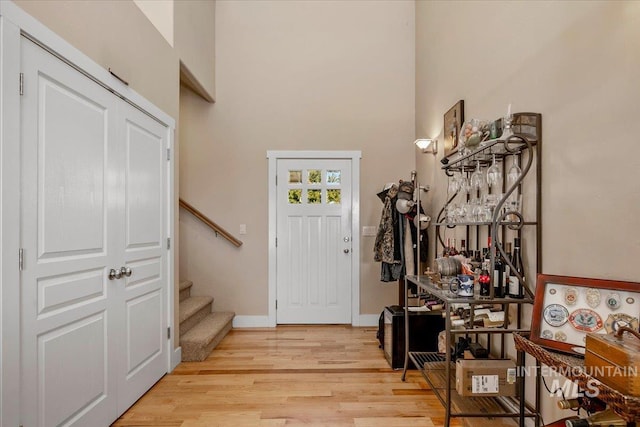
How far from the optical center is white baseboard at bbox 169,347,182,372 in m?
2.97

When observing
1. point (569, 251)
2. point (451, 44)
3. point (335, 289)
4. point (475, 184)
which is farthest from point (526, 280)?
point (335, 289)

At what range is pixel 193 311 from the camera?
3516 millimetres

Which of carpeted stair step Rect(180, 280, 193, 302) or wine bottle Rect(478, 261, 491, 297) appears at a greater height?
wine bottle Rect(478, 261, 491, 297)

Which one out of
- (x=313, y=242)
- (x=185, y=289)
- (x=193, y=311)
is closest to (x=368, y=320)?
(x=313, y=242)

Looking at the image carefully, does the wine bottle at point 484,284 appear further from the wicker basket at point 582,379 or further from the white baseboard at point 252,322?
the white baseboard at point 252,322

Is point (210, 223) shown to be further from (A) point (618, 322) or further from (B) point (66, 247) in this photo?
(A) point (618, 322)

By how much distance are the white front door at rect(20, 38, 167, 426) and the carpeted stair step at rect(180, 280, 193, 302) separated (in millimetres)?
1159

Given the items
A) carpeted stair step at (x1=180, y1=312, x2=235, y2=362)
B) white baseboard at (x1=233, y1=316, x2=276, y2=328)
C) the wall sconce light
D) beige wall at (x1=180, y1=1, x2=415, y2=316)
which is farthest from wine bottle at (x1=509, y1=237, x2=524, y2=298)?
white baseboard at (x1=233, y1=316, x2=276, y2=328)

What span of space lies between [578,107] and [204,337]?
321cm

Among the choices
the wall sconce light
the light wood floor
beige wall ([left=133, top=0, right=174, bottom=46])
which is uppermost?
beige wall ([left=133, top=0, right=174, bottom=46])

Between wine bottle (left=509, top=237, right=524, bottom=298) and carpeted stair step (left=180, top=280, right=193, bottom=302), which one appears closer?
→ wine bottle (left=509, top=237, right=524, bottom=298)

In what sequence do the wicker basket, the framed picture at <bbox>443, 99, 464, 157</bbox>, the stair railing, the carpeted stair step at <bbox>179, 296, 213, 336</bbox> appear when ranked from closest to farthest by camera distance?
1. the wicker basket
2. the framed picture at <bbox>443, 99, 464, 157</bbox>
3. the carpeted stair step at <bbox>179, 296, 213, 336</bbox>
4. the stair railing

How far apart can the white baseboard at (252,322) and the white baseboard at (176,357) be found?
3.58ft

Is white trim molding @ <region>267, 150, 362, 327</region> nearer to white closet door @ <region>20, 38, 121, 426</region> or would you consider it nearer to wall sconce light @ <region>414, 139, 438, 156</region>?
wall sconce light @ <region>414, 139, 438, 156</region>
